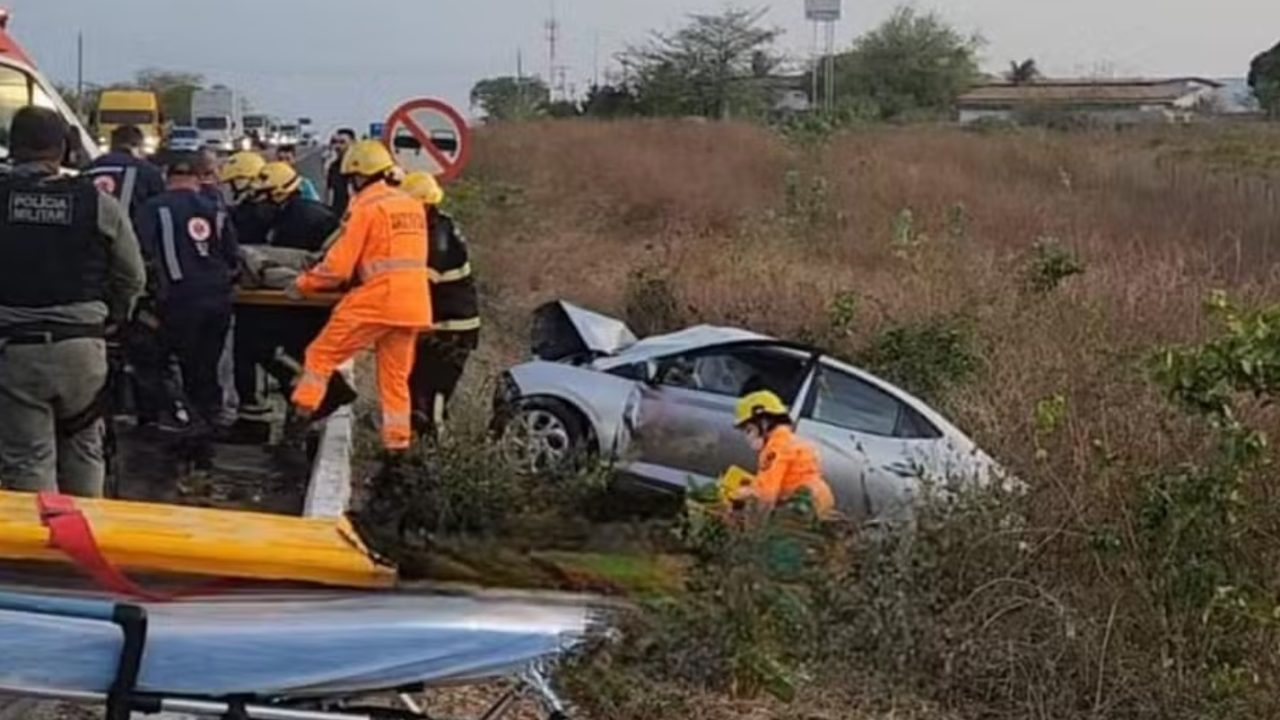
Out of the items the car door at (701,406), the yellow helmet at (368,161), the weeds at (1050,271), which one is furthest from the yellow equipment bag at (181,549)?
the weeds at (1050,271)

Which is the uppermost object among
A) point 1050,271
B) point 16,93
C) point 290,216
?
point 16,93

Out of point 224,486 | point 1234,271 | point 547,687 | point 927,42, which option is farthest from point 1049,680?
point 927,42

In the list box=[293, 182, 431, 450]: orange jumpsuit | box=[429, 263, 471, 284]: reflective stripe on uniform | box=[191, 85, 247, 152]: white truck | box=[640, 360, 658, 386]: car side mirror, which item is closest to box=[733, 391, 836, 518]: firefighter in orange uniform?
box=[429, 263, 471, 284]: reflective stripe on uniform

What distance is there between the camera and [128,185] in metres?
9.69

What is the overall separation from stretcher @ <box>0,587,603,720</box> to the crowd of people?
8.98 ft

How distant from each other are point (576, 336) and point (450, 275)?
3.02m

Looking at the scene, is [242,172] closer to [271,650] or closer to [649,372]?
[649,372]

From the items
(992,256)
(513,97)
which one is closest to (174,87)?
(513,97)

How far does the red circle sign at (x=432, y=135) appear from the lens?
454 inches

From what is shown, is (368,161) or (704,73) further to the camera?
(704,73)

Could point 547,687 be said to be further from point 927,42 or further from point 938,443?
point 927,42

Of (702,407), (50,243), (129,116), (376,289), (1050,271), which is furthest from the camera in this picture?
(129,116)

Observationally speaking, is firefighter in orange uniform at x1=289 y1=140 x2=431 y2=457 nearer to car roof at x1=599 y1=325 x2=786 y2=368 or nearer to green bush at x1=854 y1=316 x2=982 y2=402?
car roof at x1=599 y1=325 x2=786 y2=368

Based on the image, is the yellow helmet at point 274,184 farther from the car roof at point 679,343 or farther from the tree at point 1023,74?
the tree at point 1023,74
